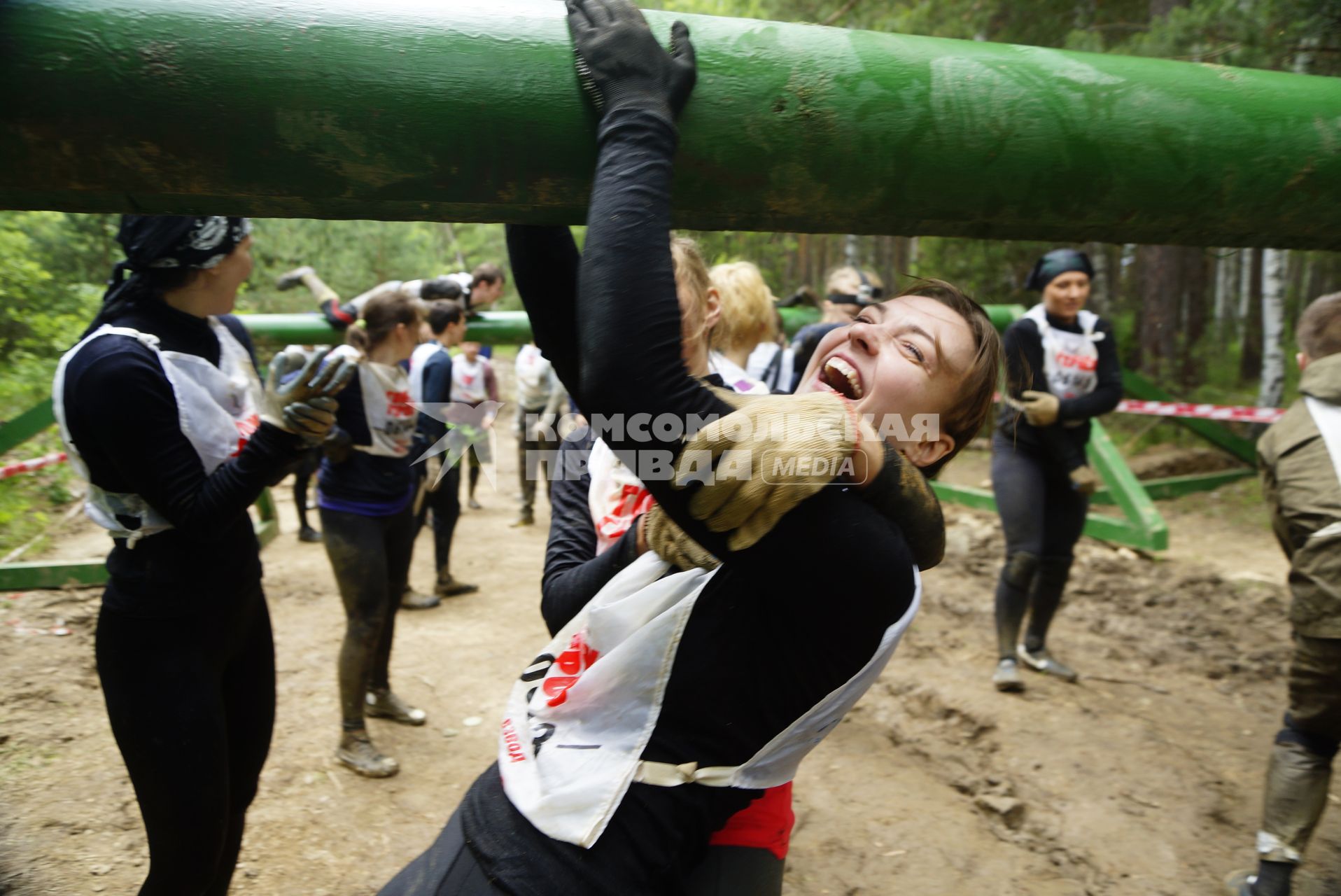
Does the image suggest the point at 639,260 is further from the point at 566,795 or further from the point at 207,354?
the point at 207,354

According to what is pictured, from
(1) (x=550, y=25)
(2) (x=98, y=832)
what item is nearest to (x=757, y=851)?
(1) (x=550, y=25)

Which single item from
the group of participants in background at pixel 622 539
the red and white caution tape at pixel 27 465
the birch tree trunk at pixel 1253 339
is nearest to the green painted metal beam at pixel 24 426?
the red and white caution tape at pixel 27 465

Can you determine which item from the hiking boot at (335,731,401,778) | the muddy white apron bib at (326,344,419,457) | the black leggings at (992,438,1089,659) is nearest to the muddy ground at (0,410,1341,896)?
the hiking boot at (335,731,401,778)

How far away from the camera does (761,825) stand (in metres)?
1.28

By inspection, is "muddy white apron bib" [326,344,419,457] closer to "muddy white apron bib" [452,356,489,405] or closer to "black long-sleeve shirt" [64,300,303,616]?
"black long-sleeve shirt" [64,300,303,616]

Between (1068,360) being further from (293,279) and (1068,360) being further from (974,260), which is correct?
(974,260)

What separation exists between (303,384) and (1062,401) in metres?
3.68

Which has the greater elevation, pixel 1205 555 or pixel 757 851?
pixel 757 851

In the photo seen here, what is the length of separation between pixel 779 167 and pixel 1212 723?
4.41 metres

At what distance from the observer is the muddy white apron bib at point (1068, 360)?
4.39 m

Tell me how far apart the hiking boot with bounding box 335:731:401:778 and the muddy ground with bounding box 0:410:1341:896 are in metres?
0.06

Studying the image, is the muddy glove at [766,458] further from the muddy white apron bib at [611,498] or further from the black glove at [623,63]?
the muddy white apron bib at [611,498]

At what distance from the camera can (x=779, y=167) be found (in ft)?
3.38

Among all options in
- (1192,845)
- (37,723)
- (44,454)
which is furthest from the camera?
(44,454)
